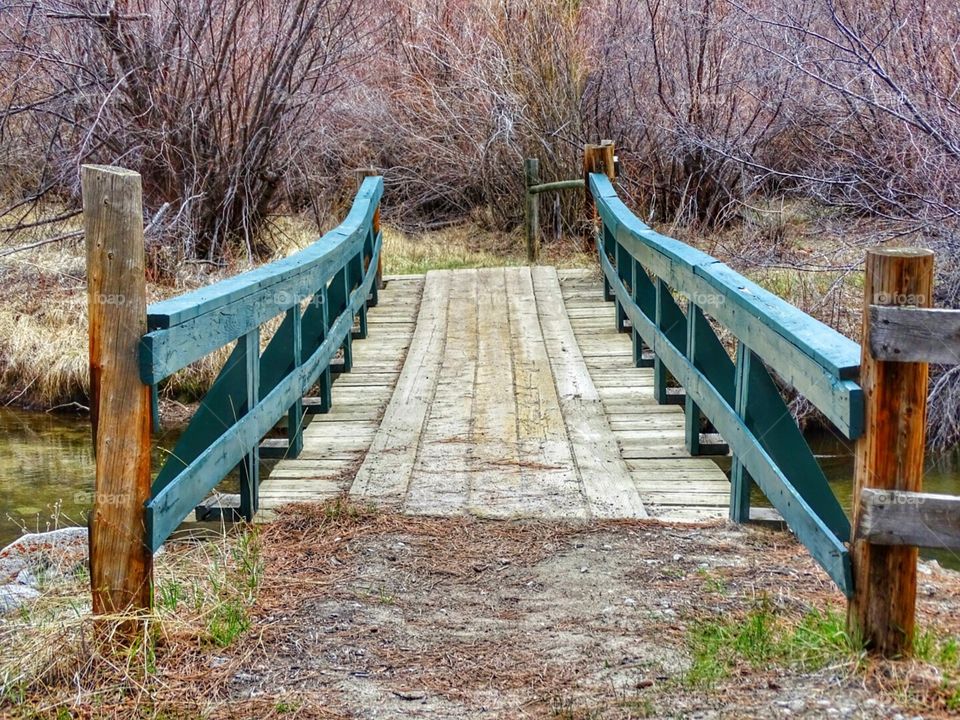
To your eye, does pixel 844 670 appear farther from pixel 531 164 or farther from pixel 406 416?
pixel 531 164

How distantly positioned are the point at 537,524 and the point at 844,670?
6.19 ft

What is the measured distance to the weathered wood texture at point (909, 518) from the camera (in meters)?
3.19

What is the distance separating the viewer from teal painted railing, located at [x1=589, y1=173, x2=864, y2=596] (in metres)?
3.56

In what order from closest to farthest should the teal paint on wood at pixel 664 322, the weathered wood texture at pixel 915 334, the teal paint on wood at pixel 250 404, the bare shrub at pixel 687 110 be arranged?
the weathered wood texture at pixel 915 334
the teal paint on wood at pixel 250 404
the teal paint on wood at pixel 664 322
the bare shrub at pixel 687 110

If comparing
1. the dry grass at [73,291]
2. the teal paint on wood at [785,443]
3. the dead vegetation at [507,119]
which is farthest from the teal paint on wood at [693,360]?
the dry grass at [73,291]

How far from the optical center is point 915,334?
125 inches

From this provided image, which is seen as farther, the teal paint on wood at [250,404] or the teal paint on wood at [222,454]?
the teal paint on wood at [250,404]

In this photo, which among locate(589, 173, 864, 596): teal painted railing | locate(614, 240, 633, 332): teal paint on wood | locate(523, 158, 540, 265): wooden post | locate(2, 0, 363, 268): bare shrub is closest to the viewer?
locate(589, 173, 864, 596): teal painted railing

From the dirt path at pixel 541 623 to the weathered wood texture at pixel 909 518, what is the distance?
0.38 metres

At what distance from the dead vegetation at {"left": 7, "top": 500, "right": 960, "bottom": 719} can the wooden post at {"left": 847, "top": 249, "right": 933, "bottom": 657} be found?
12cm

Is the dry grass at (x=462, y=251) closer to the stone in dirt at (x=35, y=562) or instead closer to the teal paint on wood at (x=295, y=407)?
Answer: the teal paint on wood at (x=295, y=407)

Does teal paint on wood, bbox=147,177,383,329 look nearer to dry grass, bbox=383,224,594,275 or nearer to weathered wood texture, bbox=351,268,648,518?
weathered wood texture, bbox=351,268,648,518

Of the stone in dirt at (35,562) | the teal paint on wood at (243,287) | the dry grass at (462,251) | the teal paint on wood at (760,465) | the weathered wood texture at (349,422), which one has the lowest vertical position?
the stone in dirt at (35,562)

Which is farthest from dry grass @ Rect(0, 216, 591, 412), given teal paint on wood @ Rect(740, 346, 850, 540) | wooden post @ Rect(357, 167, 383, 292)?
teal paint on wood @ Rect(740, 346, 850, 540)
